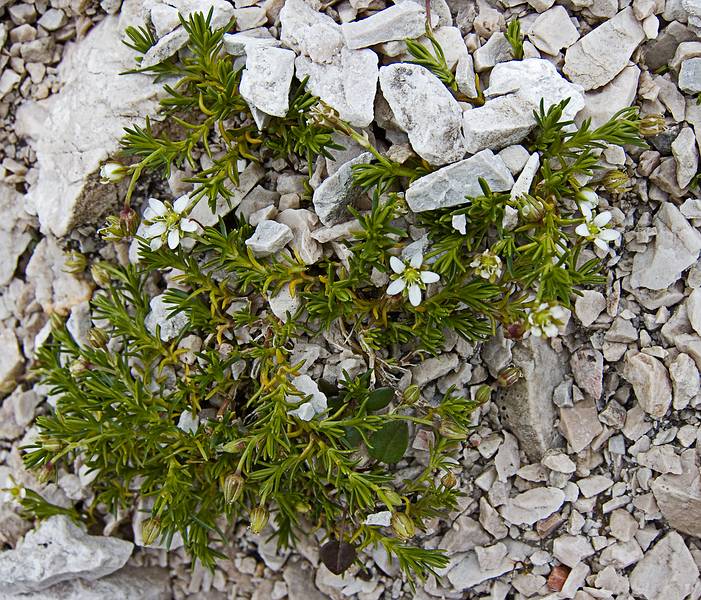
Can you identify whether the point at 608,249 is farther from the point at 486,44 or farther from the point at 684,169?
the point at 486,44

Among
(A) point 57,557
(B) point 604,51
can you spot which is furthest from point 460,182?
(A) point 57,557

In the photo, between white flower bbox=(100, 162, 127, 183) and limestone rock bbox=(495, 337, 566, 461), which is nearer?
white flower bbox=(100, 162, 127, 183)

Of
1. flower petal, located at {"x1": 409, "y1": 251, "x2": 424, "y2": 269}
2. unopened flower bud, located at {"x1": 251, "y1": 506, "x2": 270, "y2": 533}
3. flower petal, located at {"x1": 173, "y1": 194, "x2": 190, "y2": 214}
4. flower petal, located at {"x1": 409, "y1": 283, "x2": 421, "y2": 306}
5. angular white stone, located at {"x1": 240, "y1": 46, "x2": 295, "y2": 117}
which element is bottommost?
unopened flower bud, located at {"x1": 251, "y1": 506, "x2": 270, "y2": 533}

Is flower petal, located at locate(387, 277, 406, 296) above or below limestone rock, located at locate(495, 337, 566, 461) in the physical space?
above

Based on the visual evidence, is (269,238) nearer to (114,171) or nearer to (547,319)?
(114,171)

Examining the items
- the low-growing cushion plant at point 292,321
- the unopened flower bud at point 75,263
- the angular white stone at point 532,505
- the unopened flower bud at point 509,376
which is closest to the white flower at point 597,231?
the low-growing cushion plant at point 292,321

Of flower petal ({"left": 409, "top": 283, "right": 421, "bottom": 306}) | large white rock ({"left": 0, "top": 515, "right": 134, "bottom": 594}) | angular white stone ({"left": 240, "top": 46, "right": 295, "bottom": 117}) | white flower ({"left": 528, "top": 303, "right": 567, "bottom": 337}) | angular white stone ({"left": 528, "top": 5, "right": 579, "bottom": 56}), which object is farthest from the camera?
large white rock ({"left": 0, "top": 515, "right": 134, "bottom": 594})

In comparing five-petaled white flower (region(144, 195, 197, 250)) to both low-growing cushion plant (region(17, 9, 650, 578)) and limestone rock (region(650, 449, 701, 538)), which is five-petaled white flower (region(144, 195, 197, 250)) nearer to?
low-growing cushion plant (region(17, 9, 650, 578))

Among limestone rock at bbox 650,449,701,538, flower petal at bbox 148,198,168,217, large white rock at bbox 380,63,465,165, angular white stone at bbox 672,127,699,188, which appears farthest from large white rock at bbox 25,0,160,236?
limestone rock at bbox 650,449,701,538
